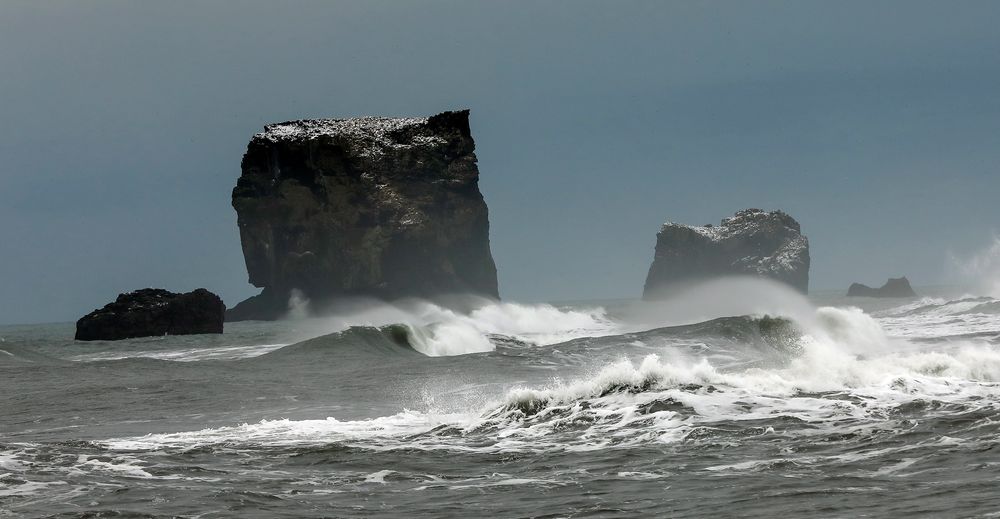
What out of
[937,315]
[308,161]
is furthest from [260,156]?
[937,315]

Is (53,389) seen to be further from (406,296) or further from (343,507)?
(406,296)

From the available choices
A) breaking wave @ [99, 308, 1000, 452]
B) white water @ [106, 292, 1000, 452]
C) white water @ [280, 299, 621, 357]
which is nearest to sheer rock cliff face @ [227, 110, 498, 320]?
white water @ [280, 299, 621, 357]

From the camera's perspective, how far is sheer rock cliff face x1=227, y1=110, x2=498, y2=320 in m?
104

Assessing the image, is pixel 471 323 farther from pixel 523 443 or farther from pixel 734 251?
pixel 734 251

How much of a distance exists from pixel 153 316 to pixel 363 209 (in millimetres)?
33417

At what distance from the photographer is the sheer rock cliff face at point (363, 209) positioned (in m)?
104

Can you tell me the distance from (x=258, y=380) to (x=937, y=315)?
41.4m

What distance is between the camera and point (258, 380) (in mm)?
27719

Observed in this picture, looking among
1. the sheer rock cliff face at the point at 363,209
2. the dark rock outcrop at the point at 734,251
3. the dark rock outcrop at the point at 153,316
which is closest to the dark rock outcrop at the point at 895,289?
the dark rock outcrop at the point at 734,251

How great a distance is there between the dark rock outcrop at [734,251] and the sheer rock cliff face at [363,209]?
5622cm

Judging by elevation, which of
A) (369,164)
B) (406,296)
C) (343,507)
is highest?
(369,164)

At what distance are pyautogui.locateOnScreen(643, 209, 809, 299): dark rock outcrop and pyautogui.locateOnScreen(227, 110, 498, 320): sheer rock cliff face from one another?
56220 mm

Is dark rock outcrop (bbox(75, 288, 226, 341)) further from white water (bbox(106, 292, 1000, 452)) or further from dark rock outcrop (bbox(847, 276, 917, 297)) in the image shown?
dark rock outcrop (bbox(847, 276, 917, 297))

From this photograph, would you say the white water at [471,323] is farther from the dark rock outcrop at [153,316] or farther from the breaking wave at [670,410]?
the breaking wave at [670,410]
